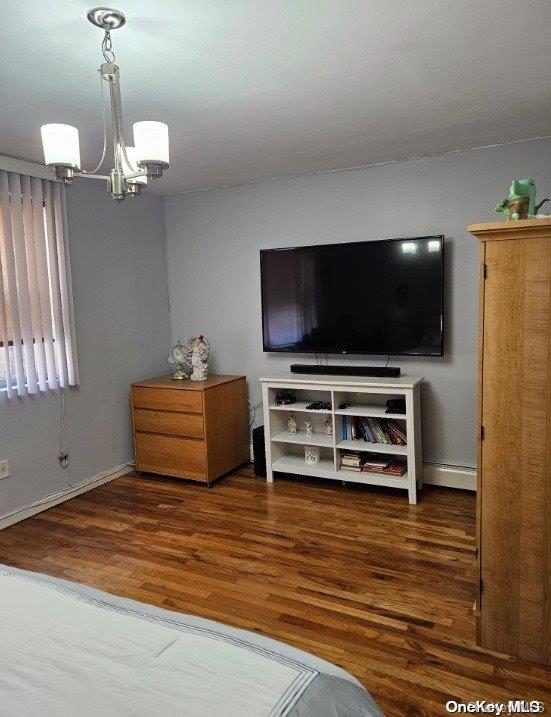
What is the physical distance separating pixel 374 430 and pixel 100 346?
215cm

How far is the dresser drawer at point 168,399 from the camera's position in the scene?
3.80 metres

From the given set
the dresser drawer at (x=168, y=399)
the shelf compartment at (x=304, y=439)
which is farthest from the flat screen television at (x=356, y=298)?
the dresser drawer at (x=168, y=399)

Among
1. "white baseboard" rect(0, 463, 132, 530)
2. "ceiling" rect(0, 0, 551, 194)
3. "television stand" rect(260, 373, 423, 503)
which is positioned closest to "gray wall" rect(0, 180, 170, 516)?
"white baseboard" rect(0, 463, 132, 530)

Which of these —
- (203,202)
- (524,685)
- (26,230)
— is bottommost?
(524,685)

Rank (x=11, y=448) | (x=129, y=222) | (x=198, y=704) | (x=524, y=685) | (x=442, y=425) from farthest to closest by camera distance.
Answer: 1. (x=129, y=222)
2. (x=442, y=425)
3. (x=11, y=448)
4. (x=524, y=685)
5. (x=198, y=704)

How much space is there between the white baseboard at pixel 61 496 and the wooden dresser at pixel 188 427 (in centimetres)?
18

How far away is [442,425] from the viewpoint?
3648 mm

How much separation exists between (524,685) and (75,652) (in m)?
1.56

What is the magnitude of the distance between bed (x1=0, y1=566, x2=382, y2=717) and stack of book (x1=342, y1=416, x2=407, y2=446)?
2.53 meters

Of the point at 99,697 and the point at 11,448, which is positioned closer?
the point at 99,697

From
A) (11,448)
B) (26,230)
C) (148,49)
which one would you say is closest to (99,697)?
(148,49)

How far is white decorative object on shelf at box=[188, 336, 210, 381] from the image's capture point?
4.13m

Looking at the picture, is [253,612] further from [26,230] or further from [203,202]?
[203,202]

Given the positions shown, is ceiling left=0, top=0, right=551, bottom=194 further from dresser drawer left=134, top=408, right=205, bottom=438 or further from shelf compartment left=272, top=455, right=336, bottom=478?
shelf compartment left=272, top=455, right=336, bottom=478
